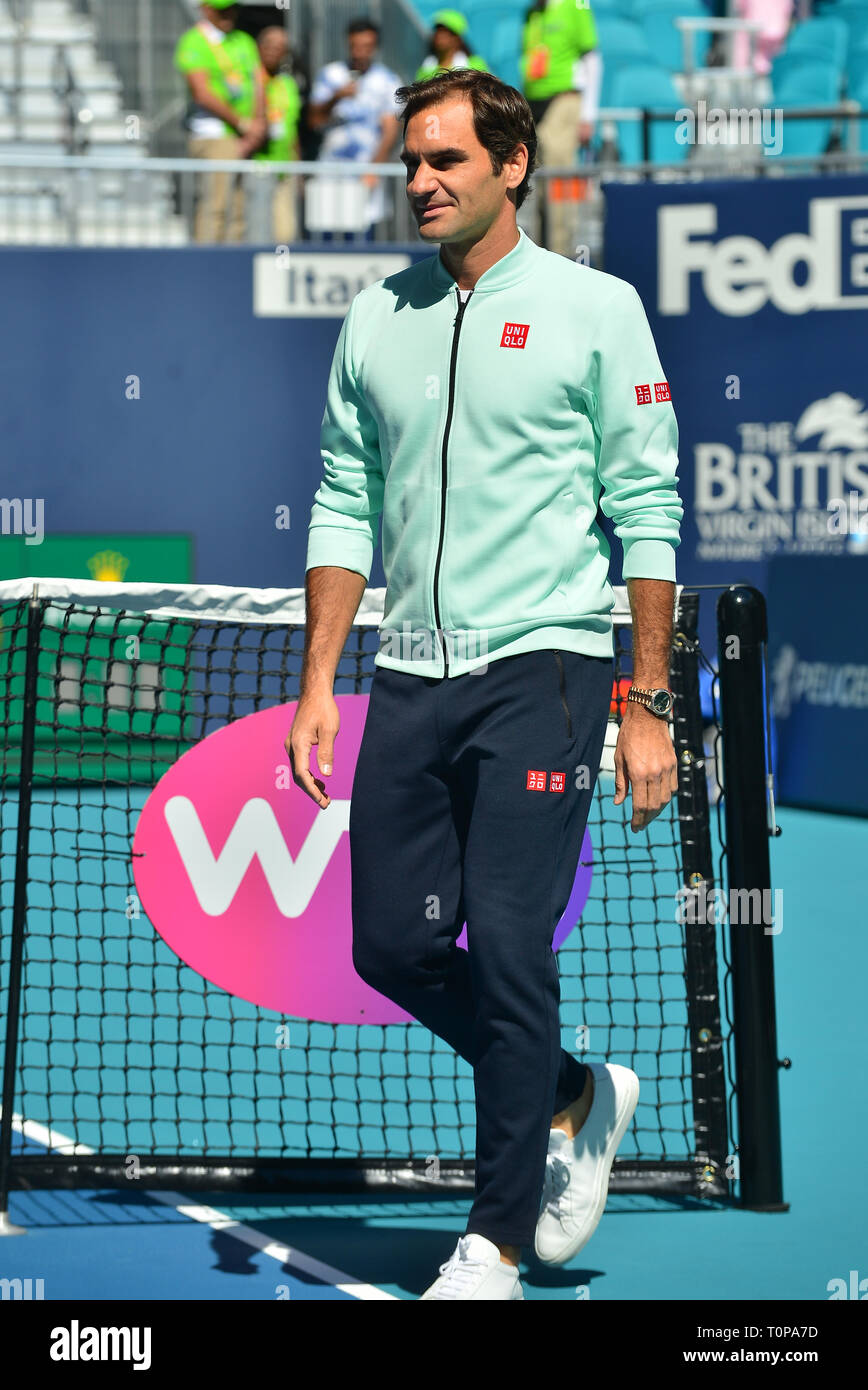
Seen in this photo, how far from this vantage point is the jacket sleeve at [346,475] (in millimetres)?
3646

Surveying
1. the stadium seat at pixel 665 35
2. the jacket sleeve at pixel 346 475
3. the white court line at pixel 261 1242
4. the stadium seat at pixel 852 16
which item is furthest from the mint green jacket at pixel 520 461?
the stadium seat at pixel 852 16

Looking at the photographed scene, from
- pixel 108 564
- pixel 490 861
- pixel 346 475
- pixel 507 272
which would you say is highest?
pixel 507 272

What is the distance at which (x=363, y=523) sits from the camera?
372 cm

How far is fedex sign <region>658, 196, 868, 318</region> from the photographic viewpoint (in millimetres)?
12398

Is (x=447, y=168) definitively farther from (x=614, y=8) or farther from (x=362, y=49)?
(x=614, y=8)

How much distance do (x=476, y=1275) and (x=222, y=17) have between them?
1175cm

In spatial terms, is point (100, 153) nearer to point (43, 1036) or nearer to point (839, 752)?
point (839, 752)

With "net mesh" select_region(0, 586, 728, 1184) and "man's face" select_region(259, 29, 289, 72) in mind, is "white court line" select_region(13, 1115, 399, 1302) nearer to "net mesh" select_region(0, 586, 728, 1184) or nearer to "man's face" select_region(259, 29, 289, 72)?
"net mesh" select_region(0, 586, 728, 1184)

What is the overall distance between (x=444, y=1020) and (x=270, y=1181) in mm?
1172

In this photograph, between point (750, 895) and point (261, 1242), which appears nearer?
point (261, 1242)

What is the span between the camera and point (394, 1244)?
13.6 ft

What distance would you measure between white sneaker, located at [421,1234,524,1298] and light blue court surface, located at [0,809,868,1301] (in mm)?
452

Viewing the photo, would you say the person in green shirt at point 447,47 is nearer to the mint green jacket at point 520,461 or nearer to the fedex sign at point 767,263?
the fedex sign at point 767,263

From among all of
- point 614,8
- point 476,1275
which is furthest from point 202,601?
point 614,8
